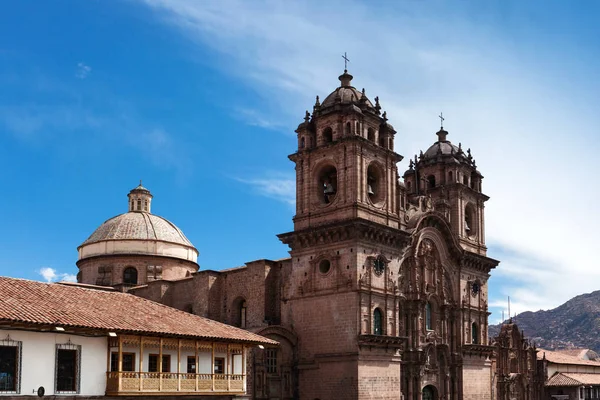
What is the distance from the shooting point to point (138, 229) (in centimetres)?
6122

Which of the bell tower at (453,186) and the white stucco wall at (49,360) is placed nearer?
the white stucco wall at (49,360)

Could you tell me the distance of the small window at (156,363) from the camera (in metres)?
31.3

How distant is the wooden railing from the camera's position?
96.5 feet

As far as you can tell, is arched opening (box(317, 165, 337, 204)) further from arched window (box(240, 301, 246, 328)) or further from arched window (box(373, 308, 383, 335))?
arched window (box(240, 301, 246, 328))

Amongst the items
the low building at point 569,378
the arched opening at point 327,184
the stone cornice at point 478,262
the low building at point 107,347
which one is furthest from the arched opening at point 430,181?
the low building at point 107,347

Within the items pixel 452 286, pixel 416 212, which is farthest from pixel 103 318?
pixel 452 286

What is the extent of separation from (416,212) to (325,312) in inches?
401

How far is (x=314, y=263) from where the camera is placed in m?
45.7

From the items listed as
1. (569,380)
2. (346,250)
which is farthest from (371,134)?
(569,380)

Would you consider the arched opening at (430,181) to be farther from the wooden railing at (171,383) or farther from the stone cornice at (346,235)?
Answer: the wooden railing at (171,383)

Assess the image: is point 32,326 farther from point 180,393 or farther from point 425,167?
Result: point 425,167

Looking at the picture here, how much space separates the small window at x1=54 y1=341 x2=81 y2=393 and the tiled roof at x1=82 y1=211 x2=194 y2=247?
32031 mm

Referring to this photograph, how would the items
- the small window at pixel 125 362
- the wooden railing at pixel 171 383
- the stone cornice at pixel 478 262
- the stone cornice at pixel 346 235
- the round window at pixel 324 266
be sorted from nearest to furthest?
the wooden railing at pixel 171 383
the small window at pixel 125 362
the stone cornice at pixel 346 235
the round window at pixel 324 266
the stone cornice at pixel 478 262

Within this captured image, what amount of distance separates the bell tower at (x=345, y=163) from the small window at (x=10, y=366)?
22.3 meters
